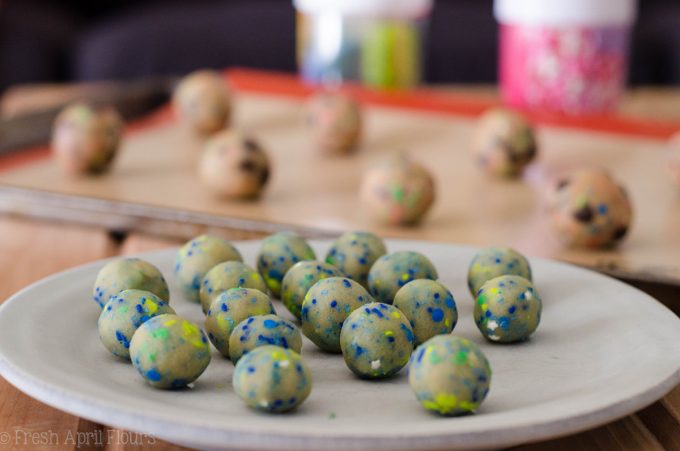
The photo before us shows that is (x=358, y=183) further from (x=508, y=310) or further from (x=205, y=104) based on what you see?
(x=508, y=310)

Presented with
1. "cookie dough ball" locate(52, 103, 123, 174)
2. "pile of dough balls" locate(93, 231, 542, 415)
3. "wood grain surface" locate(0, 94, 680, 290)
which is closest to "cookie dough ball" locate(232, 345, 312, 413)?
"pile of dough balls" locate(93, 231, 542, 415)

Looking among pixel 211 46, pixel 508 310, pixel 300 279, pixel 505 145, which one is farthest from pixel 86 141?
pixel 211 46

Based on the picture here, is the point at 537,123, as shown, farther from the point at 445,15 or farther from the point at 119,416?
the point at 445,15

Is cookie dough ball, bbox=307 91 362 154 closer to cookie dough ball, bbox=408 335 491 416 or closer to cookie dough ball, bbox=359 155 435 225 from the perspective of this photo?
cookie dough ball, bbox=359 155 435 225

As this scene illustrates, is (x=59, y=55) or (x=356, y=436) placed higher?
(x=356, y=436)

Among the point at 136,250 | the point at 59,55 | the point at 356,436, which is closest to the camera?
the point at 356,436

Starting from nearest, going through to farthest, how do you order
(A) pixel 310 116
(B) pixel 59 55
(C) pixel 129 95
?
→ (A) pixel 310 116 < (C) pixel 129 95 < (B) pixel 59 55

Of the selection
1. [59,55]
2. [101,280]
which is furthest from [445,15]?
[101,280]

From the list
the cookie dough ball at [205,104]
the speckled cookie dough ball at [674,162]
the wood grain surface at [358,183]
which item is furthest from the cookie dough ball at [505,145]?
the cookie dough ball at [205,104]

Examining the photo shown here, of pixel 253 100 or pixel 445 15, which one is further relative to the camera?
pixel 445 15
